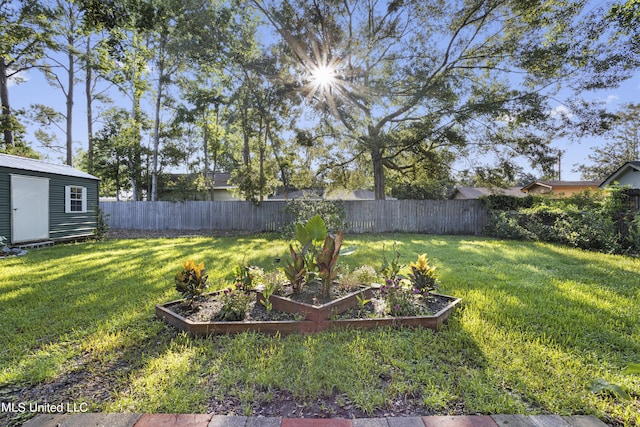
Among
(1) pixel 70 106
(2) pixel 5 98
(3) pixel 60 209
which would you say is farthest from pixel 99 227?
(1) pixel 70 106

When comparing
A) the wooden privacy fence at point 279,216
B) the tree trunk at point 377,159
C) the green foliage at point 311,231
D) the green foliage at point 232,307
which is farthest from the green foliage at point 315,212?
the green foliage at point 232,307

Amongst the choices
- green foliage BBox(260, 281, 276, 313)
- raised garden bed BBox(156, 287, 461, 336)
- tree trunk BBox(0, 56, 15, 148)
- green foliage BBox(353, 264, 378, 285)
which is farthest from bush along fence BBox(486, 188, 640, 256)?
tree trunk BBox(0, 56, 15, 148)

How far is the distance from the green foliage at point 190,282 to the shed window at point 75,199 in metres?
8.82

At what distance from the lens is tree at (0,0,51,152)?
240 inches

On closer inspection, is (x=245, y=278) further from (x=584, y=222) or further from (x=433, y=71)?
(x=433, y=71)

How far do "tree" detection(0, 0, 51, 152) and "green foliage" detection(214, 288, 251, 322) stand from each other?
743cm

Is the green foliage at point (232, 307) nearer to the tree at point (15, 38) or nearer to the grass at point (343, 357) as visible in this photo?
the grass at point (343, 357)

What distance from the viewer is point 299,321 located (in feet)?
8.52

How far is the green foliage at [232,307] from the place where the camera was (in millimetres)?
2709

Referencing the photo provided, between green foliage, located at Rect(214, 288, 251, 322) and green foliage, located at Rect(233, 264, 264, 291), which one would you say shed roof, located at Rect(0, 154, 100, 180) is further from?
green foliage, located at Rect(214, 288, 251, 322)

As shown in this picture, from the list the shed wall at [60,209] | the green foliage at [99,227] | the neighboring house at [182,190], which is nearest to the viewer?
the shed wall at [60,209]

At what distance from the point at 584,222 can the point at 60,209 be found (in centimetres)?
1471

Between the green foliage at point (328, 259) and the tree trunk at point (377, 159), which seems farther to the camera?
the tree trunk at point (377, 159)

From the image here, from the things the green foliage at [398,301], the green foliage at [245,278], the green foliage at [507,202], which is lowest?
the green foliage at [398,301]
